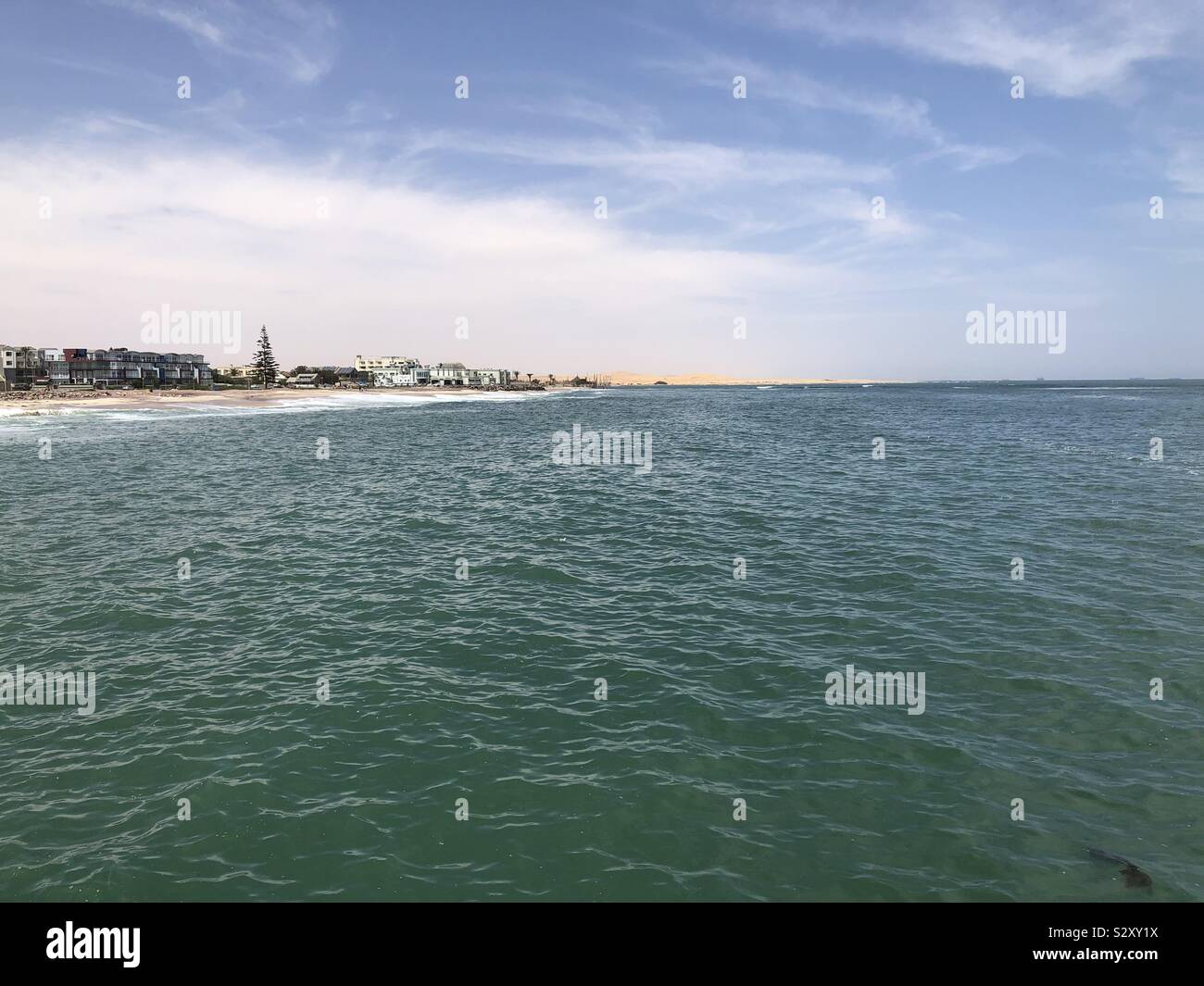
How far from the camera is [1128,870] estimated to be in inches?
408

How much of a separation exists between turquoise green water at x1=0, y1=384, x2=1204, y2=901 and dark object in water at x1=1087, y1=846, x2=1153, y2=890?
0.22m

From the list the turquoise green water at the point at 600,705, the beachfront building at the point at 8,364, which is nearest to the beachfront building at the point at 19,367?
the beachfront building at the point at 8,364

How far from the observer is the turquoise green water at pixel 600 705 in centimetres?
1067

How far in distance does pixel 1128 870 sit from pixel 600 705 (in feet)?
31.4

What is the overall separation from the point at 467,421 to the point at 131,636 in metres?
94.7

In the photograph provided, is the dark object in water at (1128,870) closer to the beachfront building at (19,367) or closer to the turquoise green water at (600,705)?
the turquoise green water at (600,705)

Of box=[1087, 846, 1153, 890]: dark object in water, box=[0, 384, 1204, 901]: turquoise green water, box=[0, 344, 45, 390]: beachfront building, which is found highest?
box=[0, 344, 45, 390]: beachfront building

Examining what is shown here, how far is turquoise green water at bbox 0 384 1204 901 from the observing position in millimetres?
10672

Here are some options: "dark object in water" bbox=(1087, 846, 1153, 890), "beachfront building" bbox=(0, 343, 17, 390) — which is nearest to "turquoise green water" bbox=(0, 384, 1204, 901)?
"dark object in water" bbox=(1087, 846, 1153, 890)

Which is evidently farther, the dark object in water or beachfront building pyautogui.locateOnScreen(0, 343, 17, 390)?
beachfront building pyautogui.locateOnScreen(0, 343, 17, 390)

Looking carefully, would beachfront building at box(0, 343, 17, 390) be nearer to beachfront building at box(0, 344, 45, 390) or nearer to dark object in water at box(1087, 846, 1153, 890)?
beachfront building at box(0, 344, 45, 390)

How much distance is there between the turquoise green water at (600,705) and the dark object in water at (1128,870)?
0.71ft

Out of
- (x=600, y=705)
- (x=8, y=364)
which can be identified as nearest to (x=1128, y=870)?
(x=600, y=705)

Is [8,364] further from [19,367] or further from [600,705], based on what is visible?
[600,705]
